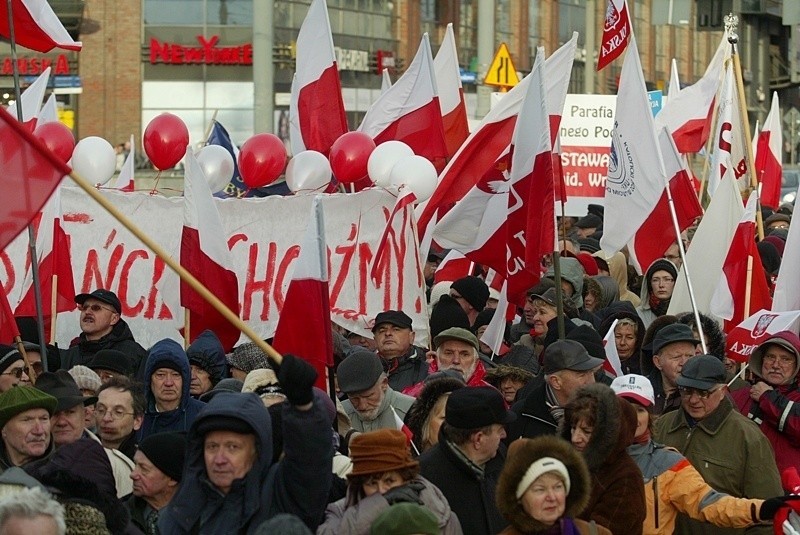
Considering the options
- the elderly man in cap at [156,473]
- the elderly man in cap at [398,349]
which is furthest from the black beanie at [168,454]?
the elderly man in cap at [398,349]

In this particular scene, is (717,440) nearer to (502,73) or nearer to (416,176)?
(416,176)

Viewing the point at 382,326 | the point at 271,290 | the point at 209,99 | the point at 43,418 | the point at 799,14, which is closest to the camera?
the point at 43,418

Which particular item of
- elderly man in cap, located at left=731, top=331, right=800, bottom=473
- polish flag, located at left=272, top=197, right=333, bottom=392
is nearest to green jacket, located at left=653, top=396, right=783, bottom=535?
elderly man in cap, located at left=731, top=331, right=800, bottom=473

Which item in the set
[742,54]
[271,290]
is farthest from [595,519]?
[742,54]

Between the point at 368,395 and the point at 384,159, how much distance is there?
3974 mm

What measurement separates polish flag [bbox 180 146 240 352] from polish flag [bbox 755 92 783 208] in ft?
33.7

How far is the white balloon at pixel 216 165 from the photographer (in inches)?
455

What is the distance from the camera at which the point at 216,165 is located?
38.1 feet

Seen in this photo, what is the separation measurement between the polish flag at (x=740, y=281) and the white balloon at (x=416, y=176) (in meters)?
1.91

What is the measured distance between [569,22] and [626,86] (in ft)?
129

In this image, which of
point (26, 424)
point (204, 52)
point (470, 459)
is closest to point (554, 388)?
point (470, 459)

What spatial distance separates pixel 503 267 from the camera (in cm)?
931

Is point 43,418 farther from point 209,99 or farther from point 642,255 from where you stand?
point 209,99

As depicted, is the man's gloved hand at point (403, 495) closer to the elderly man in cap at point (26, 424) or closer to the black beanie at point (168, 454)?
the black beanie at point (168, 454)
